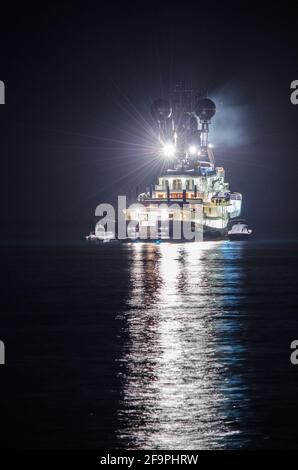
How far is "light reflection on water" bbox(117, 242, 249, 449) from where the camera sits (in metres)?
28.8

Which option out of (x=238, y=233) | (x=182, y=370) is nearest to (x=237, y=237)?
(x=238, y=233)

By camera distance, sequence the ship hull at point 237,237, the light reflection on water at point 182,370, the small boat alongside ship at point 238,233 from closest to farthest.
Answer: the light reflection on water at point 182,370, the small boat alongside ship at point 238,233, the ship hull at point 237,237

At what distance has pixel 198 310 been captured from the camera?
59719mm

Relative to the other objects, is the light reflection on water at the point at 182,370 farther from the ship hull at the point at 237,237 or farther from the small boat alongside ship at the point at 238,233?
the ship hull at the point at 237,237

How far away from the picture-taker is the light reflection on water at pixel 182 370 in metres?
28.8

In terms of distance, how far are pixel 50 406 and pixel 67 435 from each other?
3.50 meters

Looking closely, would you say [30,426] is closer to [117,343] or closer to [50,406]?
[50,406]

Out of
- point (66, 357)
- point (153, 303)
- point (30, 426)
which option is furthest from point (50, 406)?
point (153, 303)

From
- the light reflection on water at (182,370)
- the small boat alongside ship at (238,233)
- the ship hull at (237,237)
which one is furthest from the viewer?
the ship hull at (237,237)

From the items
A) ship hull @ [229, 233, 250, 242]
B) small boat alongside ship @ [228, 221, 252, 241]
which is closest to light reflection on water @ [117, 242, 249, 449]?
small boat alongside ship @ [228, 221, 252, 241]

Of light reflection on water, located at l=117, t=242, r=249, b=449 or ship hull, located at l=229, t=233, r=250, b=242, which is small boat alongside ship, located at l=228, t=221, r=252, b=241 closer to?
ship hull, located at l=229, t=233, r=250, b=242

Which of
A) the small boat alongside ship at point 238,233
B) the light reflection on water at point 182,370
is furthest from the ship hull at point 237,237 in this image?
the light reflection on water at point 182,370
